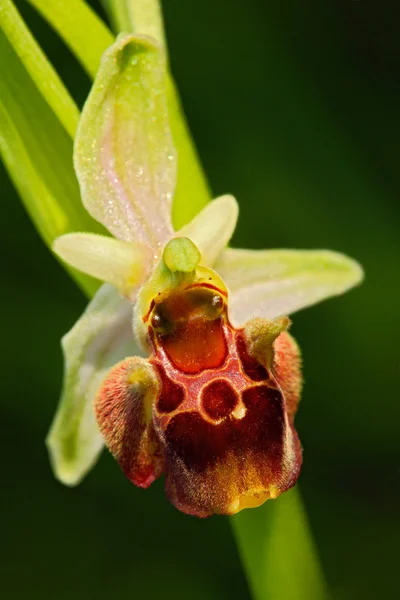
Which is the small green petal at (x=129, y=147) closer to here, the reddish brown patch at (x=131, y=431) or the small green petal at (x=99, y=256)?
the small green petal at (x=99, y=256)

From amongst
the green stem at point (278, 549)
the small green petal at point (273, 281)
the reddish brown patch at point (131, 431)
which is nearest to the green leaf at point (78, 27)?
the small green petal at point (273, 281)

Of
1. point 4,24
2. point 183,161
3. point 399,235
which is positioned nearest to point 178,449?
point 183,161

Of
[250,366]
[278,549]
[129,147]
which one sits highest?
[129,147]

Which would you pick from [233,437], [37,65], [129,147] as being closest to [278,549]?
[233,437]

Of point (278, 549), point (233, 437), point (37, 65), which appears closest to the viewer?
point (233, 437)

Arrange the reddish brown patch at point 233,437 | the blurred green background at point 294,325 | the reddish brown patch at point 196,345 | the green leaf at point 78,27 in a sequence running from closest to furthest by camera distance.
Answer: the reddish brown patch at point 233,437 < the reddish brown patch at point 196,345 < the green leaf at point 78,27 < the blurred green background at point 294,325

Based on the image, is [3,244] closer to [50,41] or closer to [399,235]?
[50,41]

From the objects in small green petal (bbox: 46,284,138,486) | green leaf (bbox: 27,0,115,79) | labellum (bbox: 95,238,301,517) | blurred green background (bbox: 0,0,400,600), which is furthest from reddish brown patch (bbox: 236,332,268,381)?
blurred green background (bbox: 0,0,400,600)

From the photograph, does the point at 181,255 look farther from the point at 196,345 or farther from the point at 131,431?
the point at 131,431
